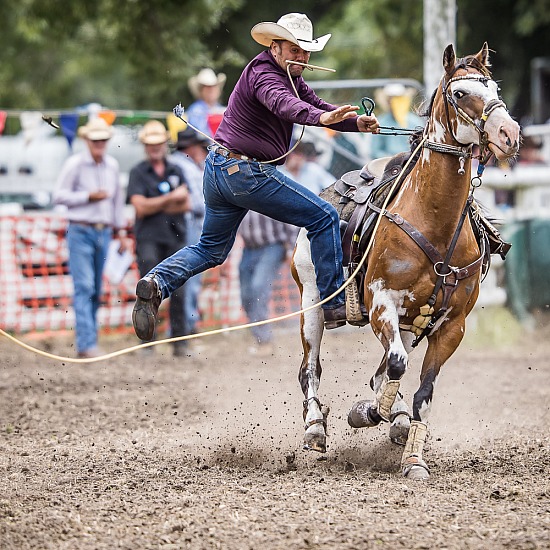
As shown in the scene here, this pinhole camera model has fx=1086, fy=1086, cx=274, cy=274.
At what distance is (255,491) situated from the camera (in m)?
5.39

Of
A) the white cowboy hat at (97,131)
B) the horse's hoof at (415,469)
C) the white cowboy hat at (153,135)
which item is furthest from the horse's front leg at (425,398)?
the white cowboy hat at (97,131)

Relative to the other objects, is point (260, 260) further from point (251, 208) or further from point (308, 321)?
point (251, 208)

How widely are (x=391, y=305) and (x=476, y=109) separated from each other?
1172 mm

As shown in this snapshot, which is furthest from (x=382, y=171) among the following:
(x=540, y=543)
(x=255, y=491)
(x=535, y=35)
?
(x=535, y=35)

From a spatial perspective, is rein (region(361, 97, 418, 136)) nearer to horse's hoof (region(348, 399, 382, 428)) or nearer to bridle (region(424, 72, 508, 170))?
bridle (region(424, 72, 508, 170))

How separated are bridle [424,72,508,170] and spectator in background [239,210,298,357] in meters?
5.34

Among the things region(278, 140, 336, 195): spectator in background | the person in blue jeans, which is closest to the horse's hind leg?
the person in blue jeans

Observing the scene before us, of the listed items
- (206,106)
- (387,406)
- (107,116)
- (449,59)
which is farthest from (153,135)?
(387,406)

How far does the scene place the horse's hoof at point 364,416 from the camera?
632cm

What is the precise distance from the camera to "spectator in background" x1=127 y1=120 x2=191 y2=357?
10727mm

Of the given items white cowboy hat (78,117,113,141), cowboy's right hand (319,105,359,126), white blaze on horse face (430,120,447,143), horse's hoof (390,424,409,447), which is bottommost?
horse's hoof (390,424,409,447)

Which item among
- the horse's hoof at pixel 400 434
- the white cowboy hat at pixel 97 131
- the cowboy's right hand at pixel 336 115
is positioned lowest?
the horse's hoof at pixel 400 434

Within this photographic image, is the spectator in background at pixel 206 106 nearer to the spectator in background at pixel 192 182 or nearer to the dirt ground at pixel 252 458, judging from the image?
the spectator in background at pixel 192 182

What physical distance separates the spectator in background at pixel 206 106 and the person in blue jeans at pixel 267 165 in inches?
202
